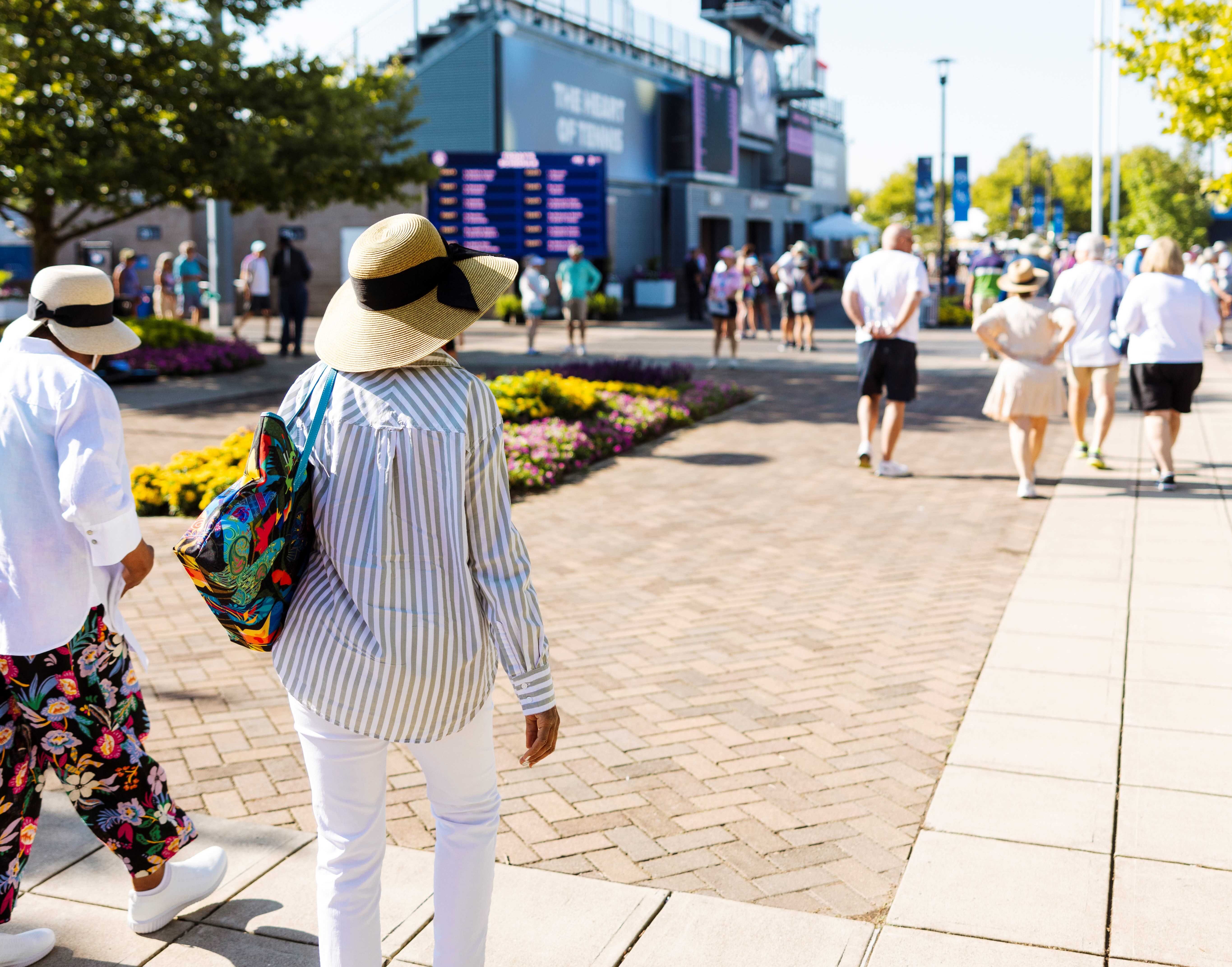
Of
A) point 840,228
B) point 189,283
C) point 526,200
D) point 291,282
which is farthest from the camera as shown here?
point 840,228

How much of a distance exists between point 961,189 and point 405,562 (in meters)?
29.8

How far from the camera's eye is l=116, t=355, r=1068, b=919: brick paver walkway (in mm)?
3840

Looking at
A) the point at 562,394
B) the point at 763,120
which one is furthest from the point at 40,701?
the point at 763,120

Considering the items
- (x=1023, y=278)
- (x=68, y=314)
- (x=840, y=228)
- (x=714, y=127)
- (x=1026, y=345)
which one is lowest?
(x=1026, y=345)

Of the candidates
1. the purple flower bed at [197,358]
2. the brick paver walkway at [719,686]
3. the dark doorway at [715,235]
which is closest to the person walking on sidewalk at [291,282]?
the purple flower bed at [197,358]

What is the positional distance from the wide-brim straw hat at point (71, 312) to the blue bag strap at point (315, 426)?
96 cm

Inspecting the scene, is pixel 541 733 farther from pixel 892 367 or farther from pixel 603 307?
pixel 603 307

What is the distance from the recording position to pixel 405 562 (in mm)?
2414

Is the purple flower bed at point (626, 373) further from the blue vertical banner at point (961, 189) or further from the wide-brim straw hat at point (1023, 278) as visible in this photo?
the blue vertical banner at point (961, 189)

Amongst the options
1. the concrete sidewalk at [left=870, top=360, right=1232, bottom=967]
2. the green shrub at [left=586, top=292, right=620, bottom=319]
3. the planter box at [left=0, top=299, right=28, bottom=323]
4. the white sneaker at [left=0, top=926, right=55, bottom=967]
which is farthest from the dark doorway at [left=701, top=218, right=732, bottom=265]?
the white sneaker at [left=0, top=926, right=55, bottom=967]

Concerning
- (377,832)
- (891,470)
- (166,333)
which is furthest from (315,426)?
(166,333)

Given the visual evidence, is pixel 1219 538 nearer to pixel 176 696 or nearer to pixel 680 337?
pixel 176 696

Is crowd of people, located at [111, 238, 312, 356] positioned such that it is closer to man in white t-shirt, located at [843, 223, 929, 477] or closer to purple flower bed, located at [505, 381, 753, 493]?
purple flower bed, located at [505, 381, 753, 493]

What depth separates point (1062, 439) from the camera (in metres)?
12.0
